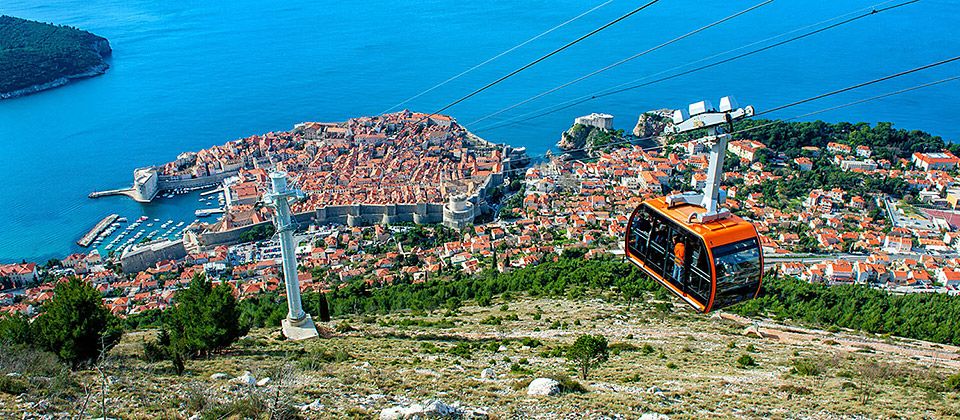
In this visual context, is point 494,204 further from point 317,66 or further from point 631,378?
point 317,66

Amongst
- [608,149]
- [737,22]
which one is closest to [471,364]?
[608,149]

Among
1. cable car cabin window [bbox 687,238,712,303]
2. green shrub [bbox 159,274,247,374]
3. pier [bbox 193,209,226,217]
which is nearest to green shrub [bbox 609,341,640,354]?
cable car cabin window [bbox 687,238,712,303]

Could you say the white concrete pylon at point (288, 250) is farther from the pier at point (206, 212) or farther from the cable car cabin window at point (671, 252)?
the pier at point (206, 212)

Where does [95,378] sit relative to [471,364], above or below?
above

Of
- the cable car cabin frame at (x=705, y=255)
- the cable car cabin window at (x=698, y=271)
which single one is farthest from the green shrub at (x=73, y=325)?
the cable car cabin window at (x=698, y=271)

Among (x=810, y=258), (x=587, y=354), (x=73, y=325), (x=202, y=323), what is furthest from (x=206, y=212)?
(x=587, y=354)

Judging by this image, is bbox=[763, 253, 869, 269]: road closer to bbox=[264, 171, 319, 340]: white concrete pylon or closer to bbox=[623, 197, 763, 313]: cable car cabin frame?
bbox=[264, 171, 319, 340]: white concrete pylon
